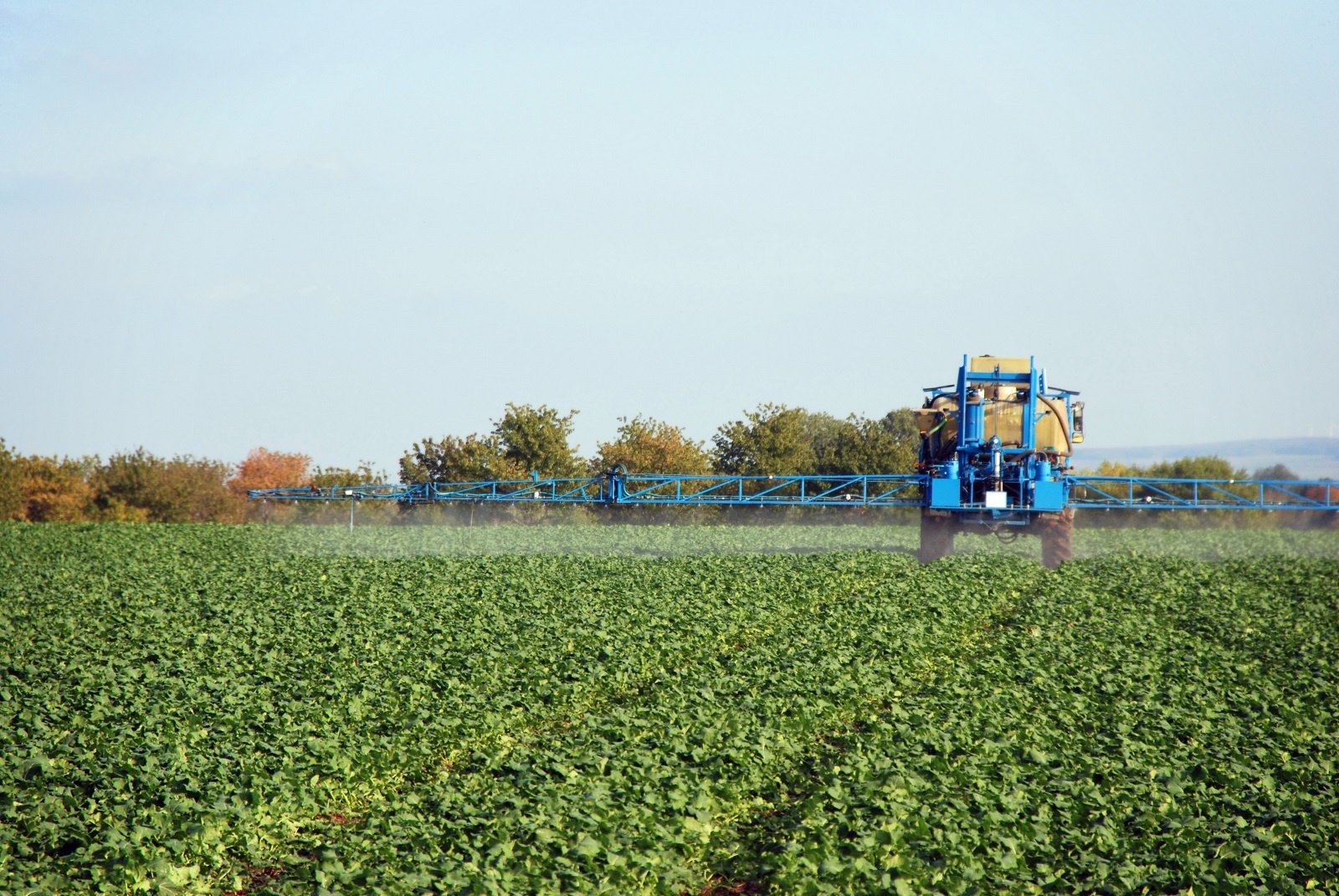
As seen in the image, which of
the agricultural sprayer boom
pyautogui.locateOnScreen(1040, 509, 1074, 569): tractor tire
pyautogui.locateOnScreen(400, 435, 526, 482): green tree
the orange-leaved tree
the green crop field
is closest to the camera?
the green crop field

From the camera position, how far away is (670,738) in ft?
34.9

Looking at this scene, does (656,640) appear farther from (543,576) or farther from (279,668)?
(543,576)

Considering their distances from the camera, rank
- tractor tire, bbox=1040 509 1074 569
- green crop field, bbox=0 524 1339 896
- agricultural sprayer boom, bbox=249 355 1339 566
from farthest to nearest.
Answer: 1. tractor tire, bbox=1040 509 1074 569
2. agricultural sprayer boom, bbox=249 355 1339 566
3. green crop field, bbox=0 524 1339 896

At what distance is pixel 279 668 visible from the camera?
46.8ft

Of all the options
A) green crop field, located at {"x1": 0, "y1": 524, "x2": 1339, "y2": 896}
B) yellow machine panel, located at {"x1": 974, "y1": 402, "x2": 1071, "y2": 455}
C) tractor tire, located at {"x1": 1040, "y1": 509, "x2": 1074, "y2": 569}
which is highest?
yellow machine panel, located at {"x1": 974, "y1": 402, "x2": 1071, "y2": 455}

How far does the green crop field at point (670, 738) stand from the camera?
8.12 m

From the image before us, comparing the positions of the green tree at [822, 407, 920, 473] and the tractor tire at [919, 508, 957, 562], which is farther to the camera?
the green tree at [822, 407, 920, 473]

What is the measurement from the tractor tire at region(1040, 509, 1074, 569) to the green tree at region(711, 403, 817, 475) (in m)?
23.8

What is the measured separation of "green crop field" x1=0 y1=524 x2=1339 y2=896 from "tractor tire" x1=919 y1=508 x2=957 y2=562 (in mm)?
4920

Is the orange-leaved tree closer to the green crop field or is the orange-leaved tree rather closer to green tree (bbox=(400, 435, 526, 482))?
green tree (bbox=(400, 435, 526, 482))

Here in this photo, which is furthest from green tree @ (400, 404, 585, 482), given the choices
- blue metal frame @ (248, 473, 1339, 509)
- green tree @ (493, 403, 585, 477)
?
blue metal frame @ (248, 473, 1339, 509)

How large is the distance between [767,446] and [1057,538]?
25.4 metres

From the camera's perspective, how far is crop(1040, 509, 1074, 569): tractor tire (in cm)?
2683

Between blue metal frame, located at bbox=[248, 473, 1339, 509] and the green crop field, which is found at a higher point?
blue metal frame, located at bbox=[248, 473, 1339, 509]
